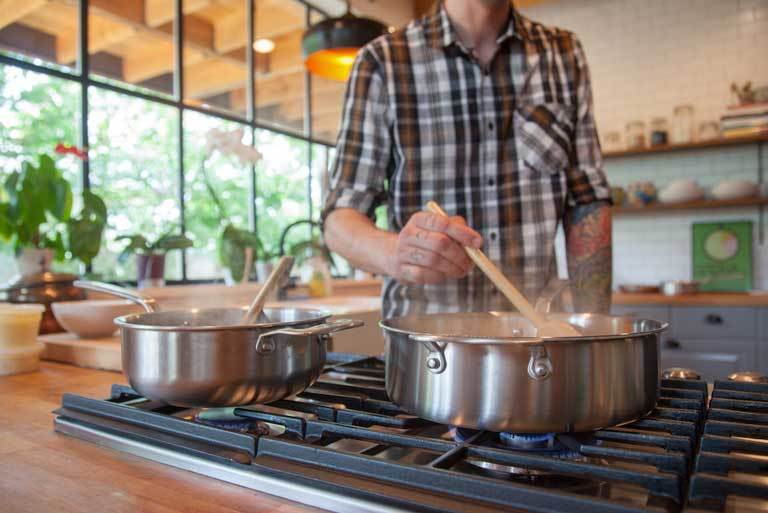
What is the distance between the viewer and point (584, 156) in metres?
1.44

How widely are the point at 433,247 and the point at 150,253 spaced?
2.19m

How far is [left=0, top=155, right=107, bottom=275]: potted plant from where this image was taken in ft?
5.78

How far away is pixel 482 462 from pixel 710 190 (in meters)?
4.08

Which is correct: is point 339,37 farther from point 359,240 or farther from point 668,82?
point 668,82

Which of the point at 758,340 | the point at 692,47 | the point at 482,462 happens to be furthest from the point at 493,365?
the point at 692,47

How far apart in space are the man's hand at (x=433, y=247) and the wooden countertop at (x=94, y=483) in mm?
398

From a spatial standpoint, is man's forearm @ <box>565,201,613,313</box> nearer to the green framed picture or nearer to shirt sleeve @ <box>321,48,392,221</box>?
shirt sleeve @ <box>321,48,392,221</box>

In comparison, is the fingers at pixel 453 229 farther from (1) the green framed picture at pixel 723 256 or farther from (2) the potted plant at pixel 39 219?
(1) the green framed picture at pixel 723 256

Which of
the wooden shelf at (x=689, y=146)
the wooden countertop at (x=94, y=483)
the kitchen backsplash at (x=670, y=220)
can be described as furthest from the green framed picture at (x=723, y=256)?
the wooden countertop at (x=94, y=483)

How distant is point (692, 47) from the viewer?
4.02 meters

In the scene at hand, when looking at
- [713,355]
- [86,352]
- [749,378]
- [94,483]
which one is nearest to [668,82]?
[713,355]

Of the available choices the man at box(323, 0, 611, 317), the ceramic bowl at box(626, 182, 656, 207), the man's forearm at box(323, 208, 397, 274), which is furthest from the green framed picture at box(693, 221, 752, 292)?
the man's forearm at box(323, 208, 397, 274)

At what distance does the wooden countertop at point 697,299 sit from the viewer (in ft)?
10.4

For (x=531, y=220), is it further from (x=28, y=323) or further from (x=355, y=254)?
(x=28, y=323)
